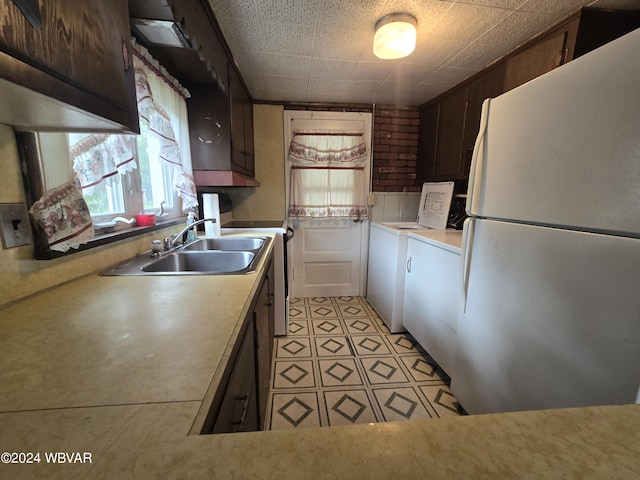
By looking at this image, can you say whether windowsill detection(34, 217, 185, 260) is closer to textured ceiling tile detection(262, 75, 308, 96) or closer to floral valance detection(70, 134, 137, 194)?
floral valance detection(70, 134, 137, 194)

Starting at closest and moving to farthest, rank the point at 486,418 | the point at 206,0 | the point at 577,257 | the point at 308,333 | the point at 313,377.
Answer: the point at 486,418 → the point at 577,257 → the point at 206,0 → the point at 313,377 → the point at 308,333

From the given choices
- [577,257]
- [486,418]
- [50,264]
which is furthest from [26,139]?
[577,257]

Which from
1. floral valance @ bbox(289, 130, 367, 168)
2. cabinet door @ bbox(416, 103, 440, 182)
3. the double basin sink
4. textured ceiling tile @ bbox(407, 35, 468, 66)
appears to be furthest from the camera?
floral valance @ bbox(289, 130, 367, 168)

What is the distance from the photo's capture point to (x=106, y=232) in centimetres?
119

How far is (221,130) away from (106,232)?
1.01 m

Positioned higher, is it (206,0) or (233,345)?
(206,0)

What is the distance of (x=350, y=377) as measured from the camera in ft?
5.98

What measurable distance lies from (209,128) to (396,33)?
4.26 ft

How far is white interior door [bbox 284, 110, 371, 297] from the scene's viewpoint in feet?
10.1

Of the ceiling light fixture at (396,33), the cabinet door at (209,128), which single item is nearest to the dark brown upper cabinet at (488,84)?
the ceiling light fixture at (396,33)

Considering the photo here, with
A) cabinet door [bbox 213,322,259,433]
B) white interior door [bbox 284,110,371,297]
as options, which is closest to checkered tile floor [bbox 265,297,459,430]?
white interior door [bbox 284,110,371,297]

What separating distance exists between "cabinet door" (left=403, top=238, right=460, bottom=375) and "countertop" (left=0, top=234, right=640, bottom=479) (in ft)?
4.29

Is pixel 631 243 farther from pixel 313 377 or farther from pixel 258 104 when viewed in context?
pixel 258 104

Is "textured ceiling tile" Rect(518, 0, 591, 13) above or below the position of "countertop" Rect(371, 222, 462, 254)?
above
